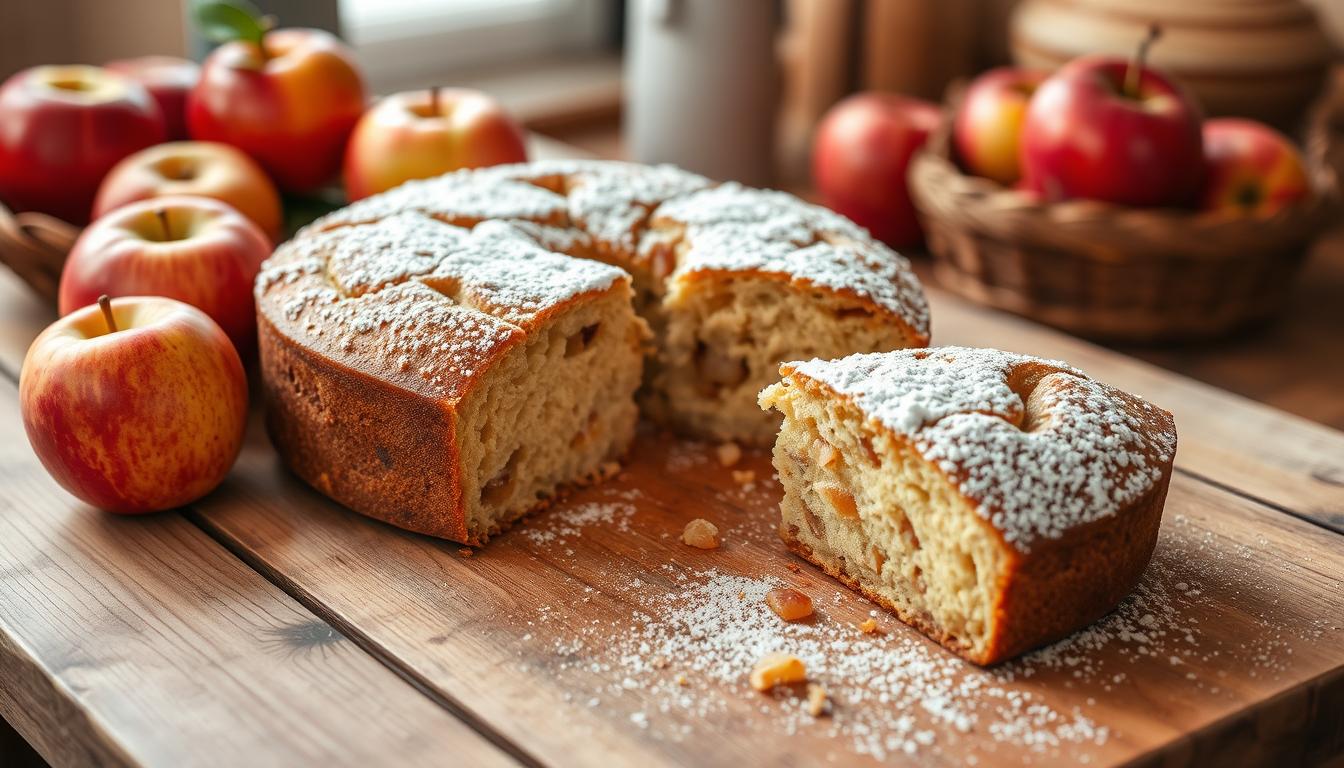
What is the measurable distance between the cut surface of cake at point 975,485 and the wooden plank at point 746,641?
5 cm

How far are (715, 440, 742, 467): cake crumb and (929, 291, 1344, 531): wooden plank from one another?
49cm

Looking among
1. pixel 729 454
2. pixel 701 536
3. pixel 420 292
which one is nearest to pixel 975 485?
pixel 701 536

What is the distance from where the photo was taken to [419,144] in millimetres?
2385

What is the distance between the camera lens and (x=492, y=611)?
1656 millimetres

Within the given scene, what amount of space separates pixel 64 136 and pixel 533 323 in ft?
3.48

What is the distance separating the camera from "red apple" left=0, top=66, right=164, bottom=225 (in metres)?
2.29

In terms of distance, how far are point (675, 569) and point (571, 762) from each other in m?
0.42

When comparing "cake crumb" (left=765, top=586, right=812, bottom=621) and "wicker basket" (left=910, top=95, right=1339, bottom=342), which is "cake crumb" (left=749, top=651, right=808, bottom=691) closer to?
"cake crumb" (left=765, top=586, right=812, bottom=621)

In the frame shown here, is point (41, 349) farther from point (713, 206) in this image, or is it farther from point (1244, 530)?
point (1244, 530)

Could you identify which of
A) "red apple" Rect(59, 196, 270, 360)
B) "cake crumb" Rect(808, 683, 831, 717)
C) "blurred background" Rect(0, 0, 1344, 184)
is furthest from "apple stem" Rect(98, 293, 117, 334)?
"blurred background" Rect(0, 0, 1344, 184)

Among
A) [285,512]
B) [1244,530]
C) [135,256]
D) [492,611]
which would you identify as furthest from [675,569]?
[135,256]

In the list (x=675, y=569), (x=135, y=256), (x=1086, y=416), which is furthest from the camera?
(x=135, y=256)

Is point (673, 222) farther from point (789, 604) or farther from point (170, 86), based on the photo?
point (170, 86)

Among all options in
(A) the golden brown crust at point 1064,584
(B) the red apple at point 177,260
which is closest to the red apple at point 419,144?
(B) the red apple at point 177,260
